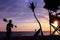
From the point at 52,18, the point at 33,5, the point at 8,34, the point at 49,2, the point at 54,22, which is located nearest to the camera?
the point at 8,34

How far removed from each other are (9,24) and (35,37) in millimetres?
1490

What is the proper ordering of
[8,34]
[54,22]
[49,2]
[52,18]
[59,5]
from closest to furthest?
1. [8,34]
2. [54,22]
3. [52,18]
4. [49,2]
5. [59,5]

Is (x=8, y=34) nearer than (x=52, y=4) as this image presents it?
Yes

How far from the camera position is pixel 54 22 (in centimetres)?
1528

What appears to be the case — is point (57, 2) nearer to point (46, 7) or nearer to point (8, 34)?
point (46, 7)

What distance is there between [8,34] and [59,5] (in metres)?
9.49

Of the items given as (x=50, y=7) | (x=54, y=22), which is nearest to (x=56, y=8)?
(x=50, y=7)

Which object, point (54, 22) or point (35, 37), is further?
point (54, 22)

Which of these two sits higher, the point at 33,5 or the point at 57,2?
the point at 33,5

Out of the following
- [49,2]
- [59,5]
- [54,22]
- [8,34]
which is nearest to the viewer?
[8,34]

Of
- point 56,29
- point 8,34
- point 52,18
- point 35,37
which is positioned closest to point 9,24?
point 8,34

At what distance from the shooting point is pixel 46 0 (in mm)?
19406

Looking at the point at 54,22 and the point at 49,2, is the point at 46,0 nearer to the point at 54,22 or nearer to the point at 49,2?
the point at 49,2

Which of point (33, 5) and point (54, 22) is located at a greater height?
point (33, 5)
